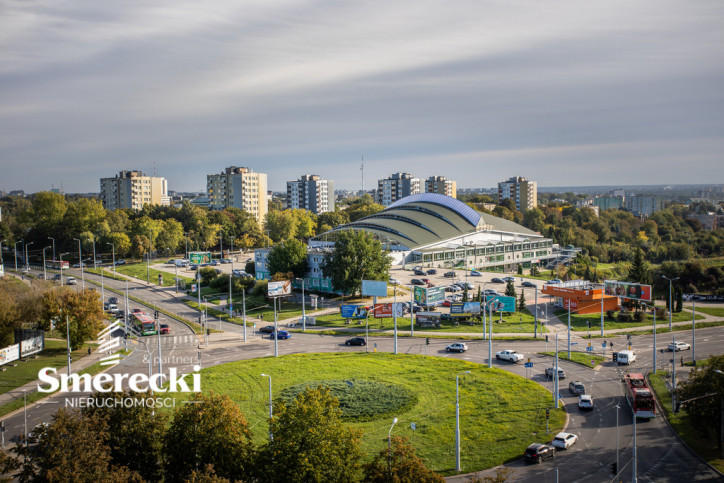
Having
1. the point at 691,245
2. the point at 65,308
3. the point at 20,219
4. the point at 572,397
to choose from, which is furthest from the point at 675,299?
the point at 20,219

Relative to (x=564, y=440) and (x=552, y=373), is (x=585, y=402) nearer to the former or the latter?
(x=564, y=440)

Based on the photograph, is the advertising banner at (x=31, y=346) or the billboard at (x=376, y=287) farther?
the billboard at (x=376, y=287)

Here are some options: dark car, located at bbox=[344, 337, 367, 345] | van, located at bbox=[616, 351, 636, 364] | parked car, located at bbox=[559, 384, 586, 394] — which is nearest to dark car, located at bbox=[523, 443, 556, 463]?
parked car, located at bbox=[559, 384, 586, 394]

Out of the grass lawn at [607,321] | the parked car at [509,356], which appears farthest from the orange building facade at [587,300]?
the parked car at [509,356]

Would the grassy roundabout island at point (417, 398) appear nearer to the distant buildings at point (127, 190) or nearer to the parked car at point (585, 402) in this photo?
the parked car at point (585, 402)

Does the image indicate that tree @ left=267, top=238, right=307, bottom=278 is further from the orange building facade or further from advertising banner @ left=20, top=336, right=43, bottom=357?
the orange building facade

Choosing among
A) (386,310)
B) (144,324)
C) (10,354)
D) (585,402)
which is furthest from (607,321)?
(10,354)

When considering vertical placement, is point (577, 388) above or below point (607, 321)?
below
